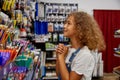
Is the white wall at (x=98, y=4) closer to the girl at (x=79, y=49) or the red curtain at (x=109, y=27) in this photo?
the red curtain at (x=109, y=27)

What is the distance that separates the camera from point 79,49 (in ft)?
6.39

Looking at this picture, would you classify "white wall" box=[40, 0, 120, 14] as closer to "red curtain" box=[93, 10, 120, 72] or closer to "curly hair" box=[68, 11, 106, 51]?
"red curtain" box=[93, 10, 120, 72]

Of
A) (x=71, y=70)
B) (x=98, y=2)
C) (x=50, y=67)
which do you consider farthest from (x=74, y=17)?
(x=98, y=2)

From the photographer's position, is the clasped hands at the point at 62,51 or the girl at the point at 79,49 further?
the clasped hands at the point at 62,51

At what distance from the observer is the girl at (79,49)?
186 cm

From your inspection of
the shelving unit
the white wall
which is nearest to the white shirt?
the shelving unit

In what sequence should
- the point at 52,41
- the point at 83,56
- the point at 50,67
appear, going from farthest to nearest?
the point at 52,41, the point at 50,67, the point at 83,56

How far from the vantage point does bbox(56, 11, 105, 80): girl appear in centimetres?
186

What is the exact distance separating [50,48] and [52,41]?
2.85 ft

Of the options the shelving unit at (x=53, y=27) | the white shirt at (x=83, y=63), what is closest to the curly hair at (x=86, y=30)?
the white shirt at (x=83, y=63)

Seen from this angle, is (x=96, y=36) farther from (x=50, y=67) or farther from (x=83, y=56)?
(x=50, y=67)

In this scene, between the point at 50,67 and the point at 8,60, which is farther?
the point at 50,67

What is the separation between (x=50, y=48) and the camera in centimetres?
757

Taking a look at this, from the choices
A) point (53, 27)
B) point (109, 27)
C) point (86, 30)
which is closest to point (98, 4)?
point (109, 27)
